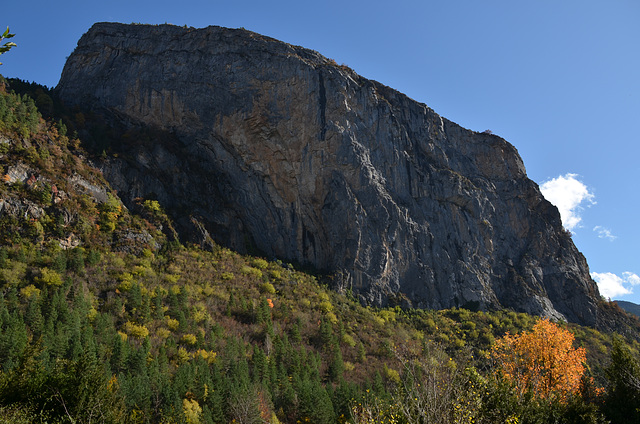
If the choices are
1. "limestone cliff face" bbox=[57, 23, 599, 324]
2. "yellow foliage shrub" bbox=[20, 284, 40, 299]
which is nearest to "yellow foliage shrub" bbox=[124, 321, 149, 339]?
"yellow foliage shrub" bbox=[20, 284, 40, 299]

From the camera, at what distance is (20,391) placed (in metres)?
20.8

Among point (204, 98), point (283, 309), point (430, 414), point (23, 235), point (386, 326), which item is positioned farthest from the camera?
point (204, 98)

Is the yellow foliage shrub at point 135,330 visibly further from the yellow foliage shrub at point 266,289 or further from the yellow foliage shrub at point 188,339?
the yellow foliage shrub at point 266,289

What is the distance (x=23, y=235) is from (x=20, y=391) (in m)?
31.9

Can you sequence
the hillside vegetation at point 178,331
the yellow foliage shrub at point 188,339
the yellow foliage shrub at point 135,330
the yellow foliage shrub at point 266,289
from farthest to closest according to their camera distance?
the yellow foliage shrub at point 266,289, the yellow foliage shrub at point 188,339, the yellow foliage shrub at point 135,330, the hillside vegetation at point 178,331

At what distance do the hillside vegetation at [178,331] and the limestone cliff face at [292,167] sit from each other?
193 inches

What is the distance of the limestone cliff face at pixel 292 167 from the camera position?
68.6 metres

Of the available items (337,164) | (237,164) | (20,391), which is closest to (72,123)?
(237,164)

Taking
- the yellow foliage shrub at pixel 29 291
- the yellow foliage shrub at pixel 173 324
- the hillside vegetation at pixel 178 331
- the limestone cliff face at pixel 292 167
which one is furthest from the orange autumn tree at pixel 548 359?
the yellow foliage shrub at pixel 29 291

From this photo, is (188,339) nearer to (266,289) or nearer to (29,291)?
Result: (29,291)

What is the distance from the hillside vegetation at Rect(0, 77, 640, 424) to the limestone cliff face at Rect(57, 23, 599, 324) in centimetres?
490

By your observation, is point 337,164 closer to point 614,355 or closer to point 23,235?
point 23,235

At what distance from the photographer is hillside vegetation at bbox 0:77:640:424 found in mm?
20109

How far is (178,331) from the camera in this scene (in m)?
43.1
